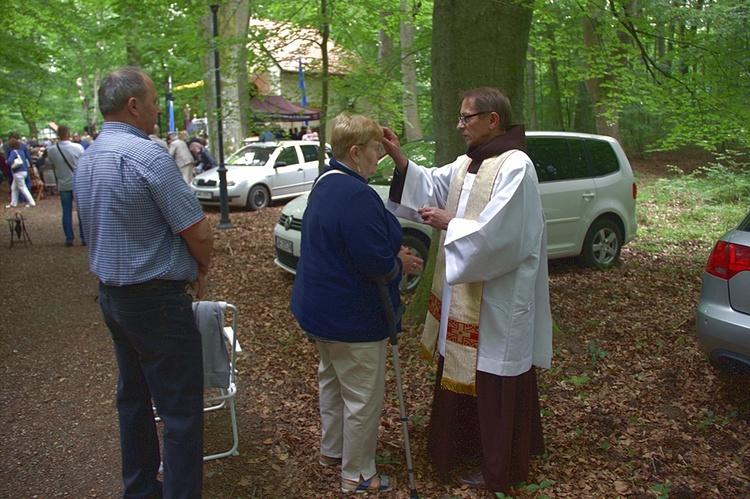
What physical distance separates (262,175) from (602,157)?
31.5ft

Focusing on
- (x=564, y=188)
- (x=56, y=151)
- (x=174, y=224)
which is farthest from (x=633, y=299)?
(x=56, y=151)

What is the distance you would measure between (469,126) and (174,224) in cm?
158

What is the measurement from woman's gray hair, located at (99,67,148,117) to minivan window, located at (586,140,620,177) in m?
6.91

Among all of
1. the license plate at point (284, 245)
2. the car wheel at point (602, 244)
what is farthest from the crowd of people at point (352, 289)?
the car wheel at point (602, 244)

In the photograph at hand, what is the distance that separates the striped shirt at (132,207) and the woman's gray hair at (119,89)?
10 cm

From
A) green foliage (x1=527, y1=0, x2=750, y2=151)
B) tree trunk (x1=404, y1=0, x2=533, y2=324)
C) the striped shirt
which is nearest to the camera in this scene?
the striped shirt

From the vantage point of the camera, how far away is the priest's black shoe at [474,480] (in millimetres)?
3527

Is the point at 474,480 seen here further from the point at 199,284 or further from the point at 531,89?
the point at 531,89

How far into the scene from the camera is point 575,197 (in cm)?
833

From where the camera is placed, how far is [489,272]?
3229mm

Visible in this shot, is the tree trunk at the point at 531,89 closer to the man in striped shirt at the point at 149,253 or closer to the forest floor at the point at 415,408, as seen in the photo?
the forest floor at the point at 415,408

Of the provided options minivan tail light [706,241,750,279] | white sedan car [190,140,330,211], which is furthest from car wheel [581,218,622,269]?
white sedan car [190,140,330,211]

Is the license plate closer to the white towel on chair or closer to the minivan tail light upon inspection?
the white towel on chair

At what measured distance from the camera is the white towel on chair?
12.5ft
